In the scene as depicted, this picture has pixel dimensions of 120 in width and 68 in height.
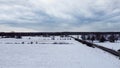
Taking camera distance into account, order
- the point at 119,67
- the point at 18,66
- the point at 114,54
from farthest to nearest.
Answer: the point at 114,54 → the point at 18,66 → the point at 119,67

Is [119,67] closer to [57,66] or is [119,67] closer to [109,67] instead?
[109,67]

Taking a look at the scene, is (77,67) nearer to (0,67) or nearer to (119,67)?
(119,67)

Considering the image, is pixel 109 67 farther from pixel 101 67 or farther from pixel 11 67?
pixel 11 67

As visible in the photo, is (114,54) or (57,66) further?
(114,54)

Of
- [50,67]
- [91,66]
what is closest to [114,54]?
[91,66]

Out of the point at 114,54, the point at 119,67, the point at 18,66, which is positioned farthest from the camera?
the point at 114,54

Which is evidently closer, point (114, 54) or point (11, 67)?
point (11, 67)

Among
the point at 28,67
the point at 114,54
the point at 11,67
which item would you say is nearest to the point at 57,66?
the point at 28,67

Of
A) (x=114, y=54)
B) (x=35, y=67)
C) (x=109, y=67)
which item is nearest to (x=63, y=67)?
(x=35, y=67)
